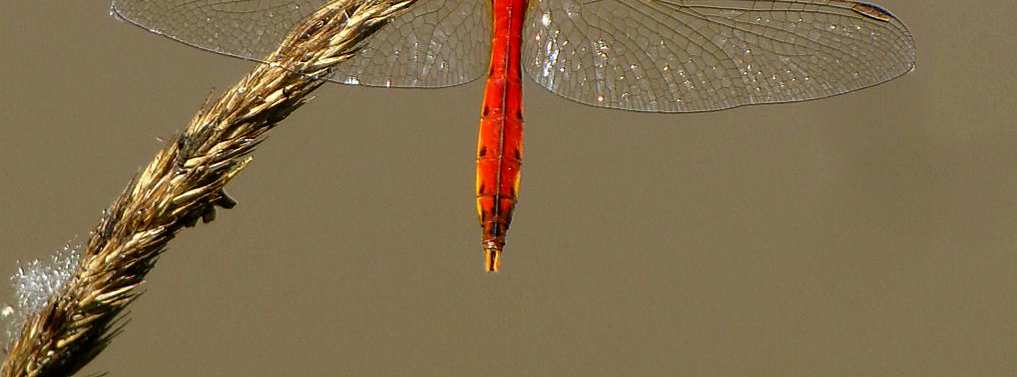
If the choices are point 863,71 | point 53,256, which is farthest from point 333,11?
point 863,71

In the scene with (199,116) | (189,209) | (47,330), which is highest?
(199,116)

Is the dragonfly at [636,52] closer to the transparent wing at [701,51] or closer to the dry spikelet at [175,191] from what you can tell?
the transparent wing at [701,51]

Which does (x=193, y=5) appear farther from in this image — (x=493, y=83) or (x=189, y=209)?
(x=493, y=83)

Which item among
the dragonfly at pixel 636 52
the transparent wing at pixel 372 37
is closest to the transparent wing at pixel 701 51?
the dragonfly at pixel 636 52

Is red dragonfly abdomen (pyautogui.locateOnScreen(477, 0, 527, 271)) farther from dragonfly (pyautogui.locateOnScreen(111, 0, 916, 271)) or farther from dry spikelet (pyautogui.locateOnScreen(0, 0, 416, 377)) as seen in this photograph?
dry spikelet (pyautogui.locateOnScreen(0, 0, 416, 377))

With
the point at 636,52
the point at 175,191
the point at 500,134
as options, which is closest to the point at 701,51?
the point at 636,52

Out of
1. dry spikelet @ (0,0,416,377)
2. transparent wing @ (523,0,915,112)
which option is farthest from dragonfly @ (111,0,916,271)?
dry spikelet @ (0,0,416,377)

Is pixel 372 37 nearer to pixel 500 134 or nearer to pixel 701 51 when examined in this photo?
pixel 500 134
